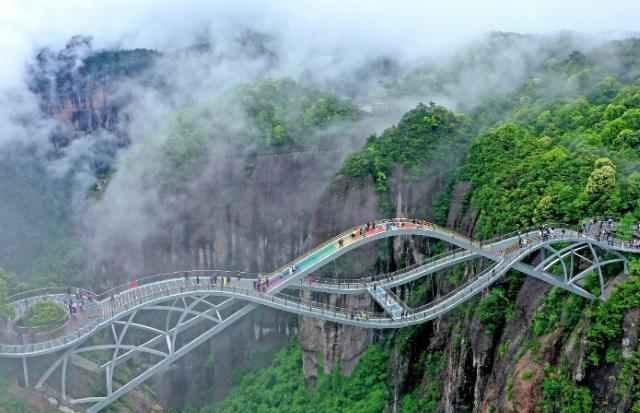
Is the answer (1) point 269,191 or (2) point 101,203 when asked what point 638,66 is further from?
(2) point 101,203

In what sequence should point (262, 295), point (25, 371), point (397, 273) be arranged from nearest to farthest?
point (25, 371) < point (262, 295) < point (397, 273)

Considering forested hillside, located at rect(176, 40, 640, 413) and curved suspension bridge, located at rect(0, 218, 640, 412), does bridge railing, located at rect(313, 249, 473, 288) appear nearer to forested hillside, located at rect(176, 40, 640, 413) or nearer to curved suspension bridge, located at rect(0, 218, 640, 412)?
curved suspension bridge, located at rect(0, 218, 640, 412)

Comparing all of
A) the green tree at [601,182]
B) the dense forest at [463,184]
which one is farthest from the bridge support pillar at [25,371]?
the green tree at [601,182]

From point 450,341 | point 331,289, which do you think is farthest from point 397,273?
point 450,341

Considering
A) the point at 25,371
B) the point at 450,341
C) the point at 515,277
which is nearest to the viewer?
the point at 515,277

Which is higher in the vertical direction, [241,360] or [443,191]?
[443,191]

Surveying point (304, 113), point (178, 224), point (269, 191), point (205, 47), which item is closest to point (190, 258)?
point (178, 224)

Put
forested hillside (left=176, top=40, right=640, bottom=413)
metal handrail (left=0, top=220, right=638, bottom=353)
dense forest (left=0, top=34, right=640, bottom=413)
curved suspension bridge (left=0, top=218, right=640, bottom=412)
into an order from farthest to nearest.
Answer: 1. metal handrail (left=0, top=220, right=638, bottom=353)
2. curved suspension bridge (left=0, top=218, right=640, bottom=412)
3. dense forest (left=0, top=34, right=640, bottom=413)
4. forested hillside (left=176, top=40, right=640, bottom=413)

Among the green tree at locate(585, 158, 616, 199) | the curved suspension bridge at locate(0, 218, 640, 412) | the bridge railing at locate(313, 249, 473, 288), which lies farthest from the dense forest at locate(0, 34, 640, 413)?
the bridge railing at locate(313, 249, 473, 288)

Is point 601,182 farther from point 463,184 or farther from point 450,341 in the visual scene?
point 463,184

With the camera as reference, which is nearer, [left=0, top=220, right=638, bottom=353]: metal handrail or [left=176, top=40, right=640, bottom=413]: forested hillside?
[left=176, top=40, right=640, bottom=413]: forested hillside

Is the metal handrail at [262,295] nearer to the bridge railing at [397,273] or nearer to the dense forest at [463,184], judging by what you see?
the dense forest at [463,184]
